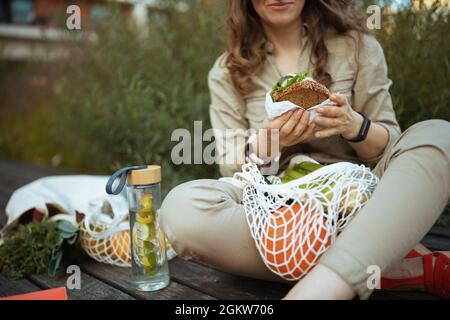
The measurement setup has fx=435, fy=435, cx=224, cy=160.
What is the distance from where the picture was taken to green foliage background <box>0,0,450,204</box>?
1.80 m

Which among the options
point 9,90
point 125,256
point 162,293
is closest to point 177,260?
point 125,256

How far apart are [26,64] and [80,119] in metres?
1.92

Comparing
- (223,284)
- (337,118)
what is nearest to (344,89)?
(337,118)

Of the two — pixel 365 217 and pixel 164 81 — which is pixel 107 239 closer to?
pixel 365 217

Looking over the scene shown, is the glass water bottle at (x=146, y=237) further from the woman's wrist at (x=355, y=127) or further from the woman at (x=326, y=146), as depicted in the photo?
the woman's wrist at (x=355, y=127)

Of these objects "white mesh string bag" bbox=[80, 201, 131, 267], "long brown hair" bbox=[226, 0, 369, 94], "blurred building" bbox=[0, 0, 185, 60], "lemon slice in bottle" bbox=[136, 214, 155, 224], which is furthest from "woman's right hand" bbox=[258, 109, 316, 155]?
"blurred building" bbox=[0, 0, 185, 60]

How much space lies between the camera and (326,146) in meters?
1.38

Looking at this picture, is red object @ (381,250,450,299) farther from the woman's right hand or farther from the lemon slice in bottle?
the lemon slice in bottle

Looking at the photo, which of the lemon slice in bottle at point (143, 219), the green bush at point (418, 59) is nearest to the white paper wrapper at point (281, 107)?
the lemon slice in bottle at point (143, 219)

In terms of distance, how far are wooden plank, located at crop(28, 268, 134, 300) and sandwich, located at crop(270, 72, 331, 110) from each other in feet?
2.29

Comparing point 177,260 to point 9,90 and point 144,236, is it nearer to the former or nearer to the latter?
point 144,236

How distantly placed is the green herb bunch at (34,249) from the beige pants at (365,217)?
0.51m

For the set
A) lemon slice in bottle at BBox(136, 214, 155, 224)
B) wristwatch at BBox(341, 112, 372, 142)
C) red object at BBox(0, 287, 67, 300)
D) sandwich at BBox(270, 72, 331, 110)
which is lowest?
red object at BBox(0, 287, 67, 300)

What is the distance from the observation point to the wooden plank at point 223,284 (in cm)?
121
